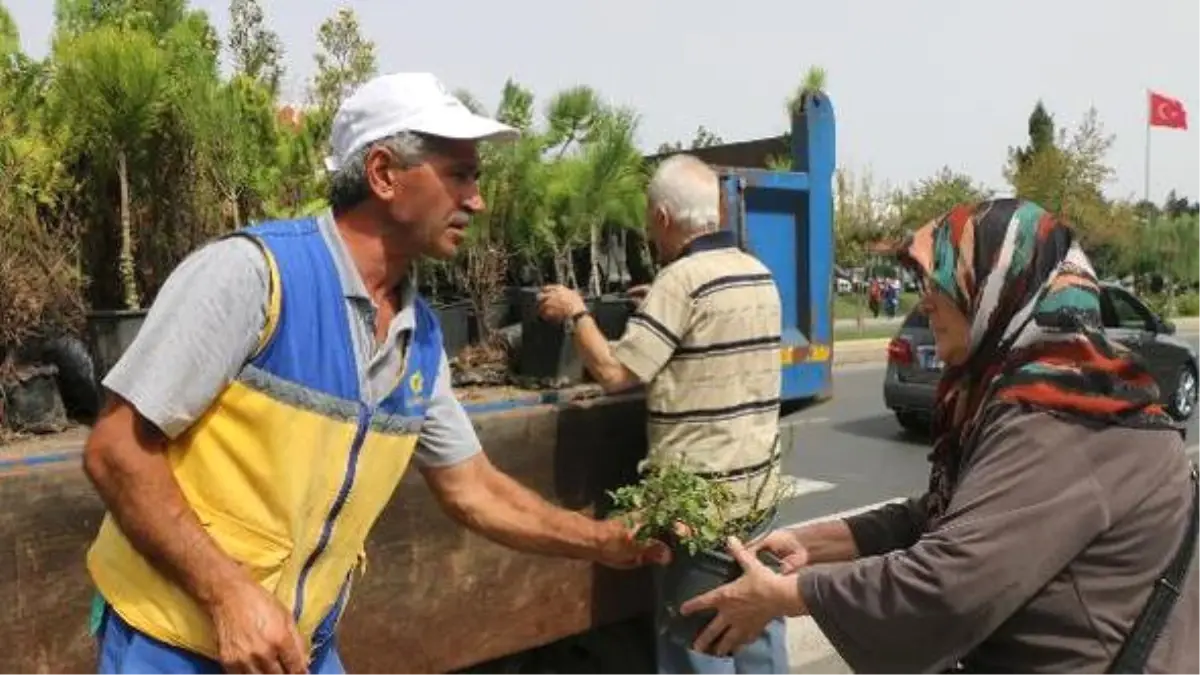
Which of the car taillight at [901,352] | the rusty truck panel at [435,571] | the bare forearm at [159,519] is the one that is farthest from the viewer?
the car taillight at [901,352]

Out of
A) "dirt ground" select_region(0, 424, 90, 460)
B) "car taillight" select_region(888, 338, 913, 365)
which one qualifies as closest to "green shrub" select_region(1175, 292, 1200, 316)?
"car taillight" select_region(888, 338, 913, 365)

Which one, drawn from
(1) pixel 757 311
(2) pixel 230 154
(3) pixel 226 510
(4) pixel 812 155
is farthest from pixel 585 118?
(3) pixel 226 510

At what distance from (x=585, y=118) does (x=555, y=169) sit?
0.61m

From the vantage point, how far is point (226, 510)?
1.87 metres

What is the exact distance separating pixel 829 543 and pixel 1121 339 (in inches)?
338

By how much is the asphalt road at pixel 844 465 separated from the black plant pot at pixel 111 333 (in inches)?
114

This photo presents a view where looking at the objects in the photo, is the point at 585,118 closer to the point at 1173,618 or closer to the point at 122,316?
the point at 122,316

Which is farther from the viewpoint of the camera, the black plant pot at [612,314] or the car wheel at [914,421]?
the car wheel at [914,421]

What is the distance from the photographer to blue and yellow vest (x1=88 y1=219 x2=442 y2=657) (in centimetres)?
186

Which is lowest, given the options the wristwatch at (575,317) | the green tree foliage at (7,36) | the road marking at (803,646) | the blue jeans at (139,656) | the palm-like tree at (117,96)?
the road marking at (803,646)

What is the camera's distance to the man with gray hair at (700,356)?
10.6ft

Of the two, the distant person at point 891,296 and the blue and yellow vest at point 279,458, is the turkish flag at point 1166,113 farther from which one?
the blue and yellow vest at point 279,458

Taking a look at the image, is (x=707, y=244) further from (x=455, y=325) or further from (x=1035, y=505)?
(x=1035, y=505)

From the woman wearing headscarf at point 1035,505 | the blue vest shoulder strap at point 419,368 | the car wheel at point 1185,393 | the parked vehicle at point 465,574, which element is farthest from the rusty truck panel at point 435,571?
the car wheel at point 1185,393
